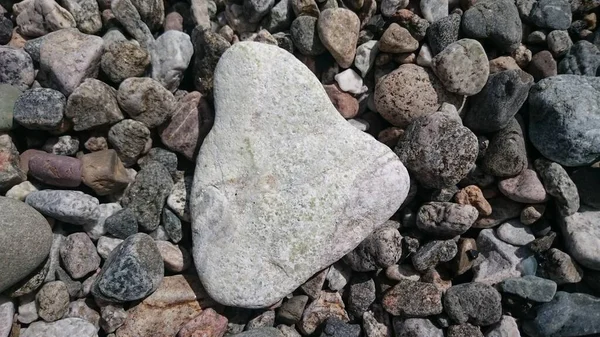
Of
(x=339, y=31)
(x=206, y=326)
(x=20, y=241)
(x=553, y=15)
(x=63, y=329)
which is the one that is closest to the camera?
(x=20, y=241)

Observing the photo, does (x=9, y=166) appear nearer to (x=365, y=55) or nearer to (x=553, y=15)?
(x=365, y=55)

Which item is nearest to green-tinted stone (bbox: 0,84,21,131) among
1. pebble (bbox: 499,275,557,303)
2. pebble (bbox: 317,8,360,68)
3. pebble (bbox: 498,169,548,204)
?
pebble (bbox: 317,8,360,68)

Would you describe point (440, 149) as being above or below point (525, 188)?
above

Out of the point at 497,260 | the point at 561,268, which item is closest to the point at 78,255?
the point at 497,260

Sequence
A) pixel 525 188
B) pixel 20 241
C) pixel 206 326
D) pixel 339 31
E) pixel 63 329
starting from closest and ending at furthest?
pixel 20 241 → pixel 63 329 → pixel 206 326 → pixel 525 188 → pixel 339 31

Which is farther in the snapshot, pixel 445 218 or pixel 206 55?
pixel 206 55

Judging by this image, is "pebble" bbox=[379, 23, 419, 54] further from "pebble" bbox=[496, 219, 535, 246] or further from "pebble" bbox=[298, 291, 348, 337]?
"pebble" bbox=[298, 291, 348, 337]

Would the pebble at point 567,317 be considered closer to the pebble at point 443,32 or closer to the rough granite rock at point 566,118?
the rough granite rock at point 566,118
